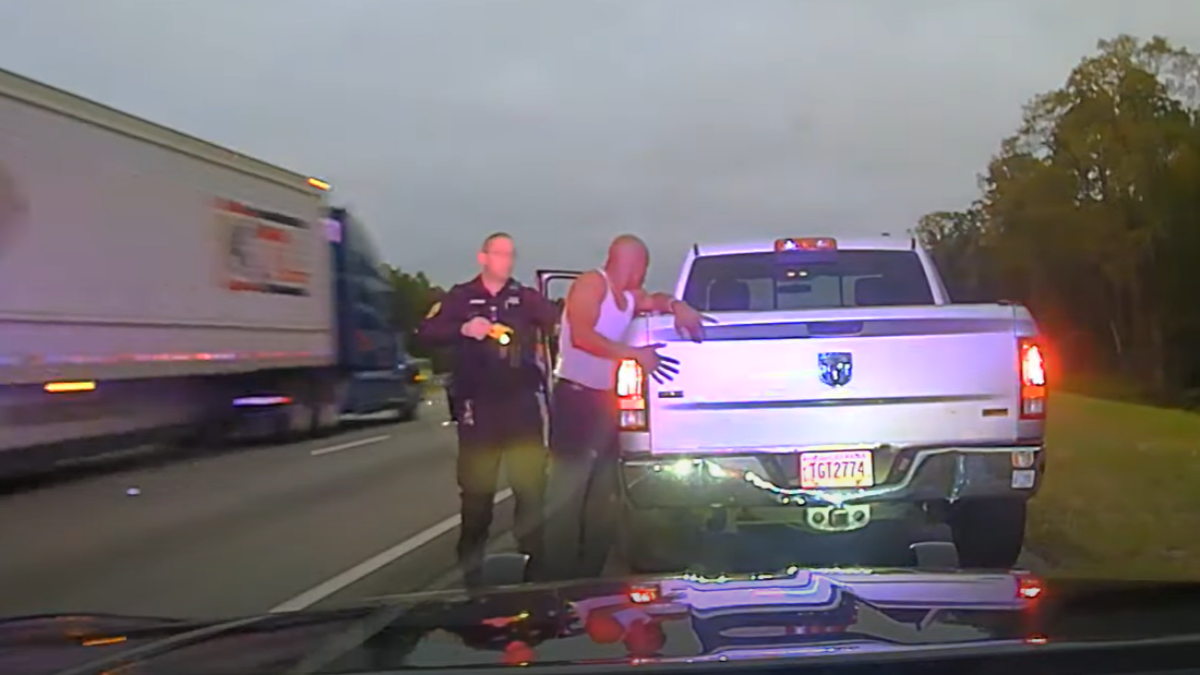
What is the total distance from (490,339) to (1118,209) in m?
61.4

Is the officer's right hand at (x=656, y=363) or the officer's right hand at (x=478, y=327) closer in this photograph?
the officer's right hand at (x=656, y=363)

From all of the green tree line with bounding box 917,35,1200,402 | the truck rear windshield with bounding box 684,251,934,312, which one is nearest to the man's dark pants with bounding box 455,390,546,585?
the truck rear windshield with bounding box 684,251,934,312

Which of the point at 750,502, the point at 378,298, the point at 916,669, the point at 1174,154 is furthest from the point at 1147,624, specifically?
the point at 1174,154

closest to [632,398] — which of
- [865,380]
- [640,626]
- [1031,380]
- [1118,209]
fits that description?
[865,380]

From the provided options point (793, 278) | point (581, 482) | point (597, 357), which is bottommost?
point (581, 482)

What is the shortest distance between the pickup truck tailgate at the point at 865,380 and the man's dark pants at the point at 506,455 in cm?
126

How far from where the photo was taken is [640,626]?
340cm

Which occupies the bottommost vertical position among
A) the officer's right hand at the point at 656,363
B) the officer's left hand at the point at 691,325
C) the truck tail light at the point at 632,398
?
the truck tail light at the point at 632,398

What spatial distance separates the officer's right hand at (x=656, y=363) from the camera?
312 inches

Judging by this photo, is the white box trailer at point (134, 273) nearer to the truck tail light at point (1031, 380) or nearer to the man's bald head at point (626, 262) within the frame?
the man's bald head at point (626, 262)

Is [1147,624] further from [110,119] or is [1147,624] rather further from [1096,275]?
[1096,275]

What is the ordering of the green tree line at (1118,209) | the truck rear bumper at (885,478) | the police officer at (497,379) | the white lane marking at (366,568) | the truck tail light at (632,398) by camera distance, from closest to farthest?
1. the truck rear bumper at (885,478)
2. the truck tail light at (632,398)
3. the police officer at (497,379)
4. the white lane marking at (366,568)
5. the green tree line at (1118,209)

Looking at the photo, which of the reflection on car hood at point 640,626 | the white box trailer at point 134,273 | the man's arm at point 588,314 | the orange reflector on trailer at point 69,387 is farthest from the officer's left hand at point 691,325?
the orange reflector on trailer at point 69,387

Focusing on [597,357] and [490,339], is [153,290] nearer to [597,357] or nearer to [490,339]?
[490,339]
